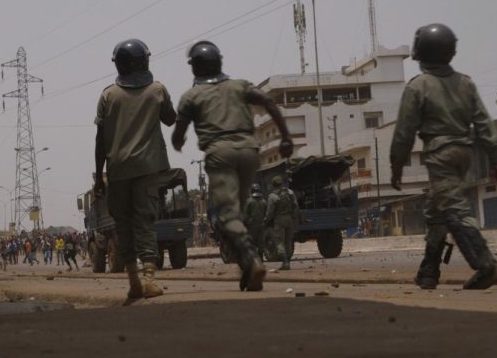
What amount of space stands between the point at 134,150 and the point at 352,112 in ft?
288

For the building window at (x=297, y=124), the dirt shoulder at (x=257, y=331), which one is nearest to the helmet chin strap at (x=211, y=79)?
the dirt shoulder at (x=257, y=331)

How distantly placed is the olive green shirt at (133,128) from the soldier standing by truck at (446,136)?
5.89 ft

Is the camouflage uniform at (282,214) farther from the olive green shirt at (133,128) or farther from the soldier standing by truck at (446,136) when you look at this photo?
the olive green shirt at (133,128)

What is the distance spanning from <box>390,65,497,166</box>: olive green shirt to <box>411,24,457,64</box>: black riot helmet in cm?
8

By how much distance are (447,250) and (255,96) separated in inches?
81.0

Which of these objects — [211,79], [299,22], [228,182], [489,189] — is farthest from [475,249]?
[299,22]

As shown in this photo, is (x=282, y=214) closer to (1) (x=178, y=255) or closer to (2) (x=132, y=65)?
(1) (x=178, y=255)

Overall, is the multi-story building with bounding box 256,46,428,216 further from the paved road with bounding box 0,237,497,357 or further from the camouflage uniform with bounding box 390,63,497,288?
the paved road with bounding box 0,237,497,357

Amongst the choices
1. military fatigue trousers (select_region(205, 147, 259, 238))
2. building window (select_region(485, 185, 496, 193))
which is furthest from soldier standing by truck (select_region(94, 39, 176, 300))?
building window (select_region(485, 185, 496, 193))

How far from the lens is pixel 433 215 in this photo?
22.0ft

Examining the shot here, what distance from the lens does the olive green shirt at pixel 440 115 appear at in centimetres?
654

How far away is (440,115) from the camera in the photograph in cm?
655

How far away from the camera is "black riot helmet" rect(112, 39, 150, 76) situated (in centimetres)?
661

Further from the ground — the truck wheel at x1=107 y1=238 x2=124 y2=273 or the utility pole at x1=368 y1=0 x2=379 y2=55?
the utility pole at x1=368 y1=0 x2=379 y2=55
